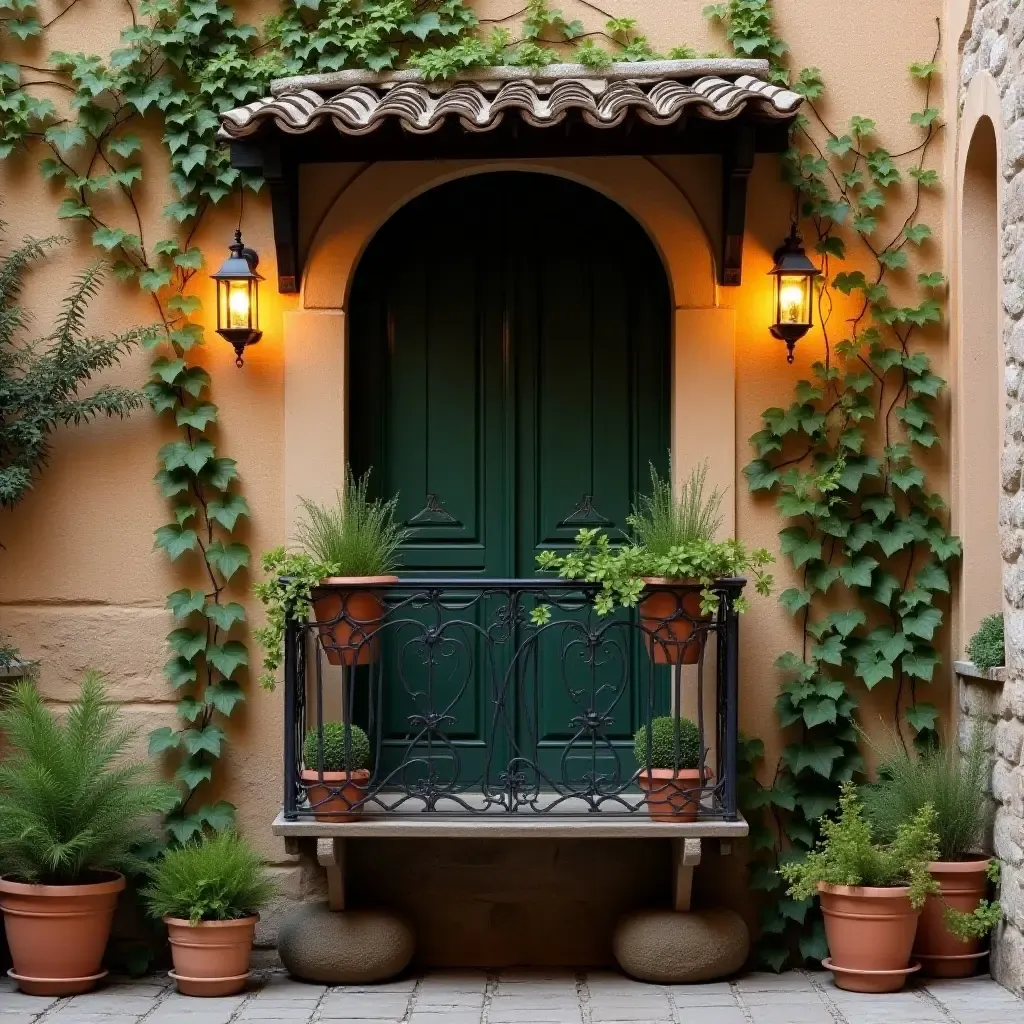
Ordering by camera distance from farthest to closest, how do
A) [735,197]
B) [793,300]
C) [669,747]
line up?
[793,300], [735,197], [669,747]

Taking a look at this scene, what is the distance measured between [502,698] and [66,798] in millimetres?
1831

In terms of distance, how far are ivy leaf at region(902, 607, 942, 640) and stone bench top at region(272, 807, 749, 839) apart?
46.4 inches

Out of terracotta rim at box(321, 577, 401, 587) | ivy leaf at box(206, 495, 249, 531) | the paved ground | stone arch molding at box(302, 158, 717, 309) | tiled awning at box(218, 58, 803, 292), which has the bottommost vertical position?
the paved ground

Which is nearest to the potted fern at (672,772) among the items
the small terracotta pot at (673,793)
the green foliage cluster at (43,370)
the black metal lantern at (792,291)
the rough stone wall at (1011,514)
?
the small terracotta pot at (673,793)

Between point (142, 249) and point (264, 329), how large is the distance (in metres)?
0.67

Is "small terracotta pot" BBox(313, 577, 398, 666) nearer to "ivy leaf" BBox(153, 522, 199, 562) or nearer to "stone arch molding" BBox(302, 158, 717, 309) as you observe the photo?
"ivy leaf" BBox(153, 522, 199, 562)

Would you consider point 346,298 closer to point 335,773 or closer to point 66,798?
point 335,773

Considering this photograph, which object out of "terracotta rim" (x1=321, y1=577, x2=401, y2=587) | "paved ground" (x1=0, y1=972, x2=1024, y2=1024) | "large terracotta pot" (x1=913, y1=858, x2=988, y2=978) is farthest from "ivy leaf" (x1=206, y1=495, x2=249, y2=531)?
"large terracotta pot" (x1=913, y1=858, x2=988, y2=978)

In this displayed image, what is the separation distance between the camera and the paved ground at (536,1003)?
5676mm

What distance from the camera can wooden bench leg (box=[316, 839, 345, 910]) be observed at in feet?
20.2

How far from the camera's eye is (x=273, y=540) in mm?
6809

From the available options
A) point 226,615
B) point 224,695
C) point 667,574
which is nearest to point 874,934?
point 667,574

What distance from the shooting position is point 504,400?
23.0 ft

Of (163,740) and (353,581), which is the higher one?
(353,581)
